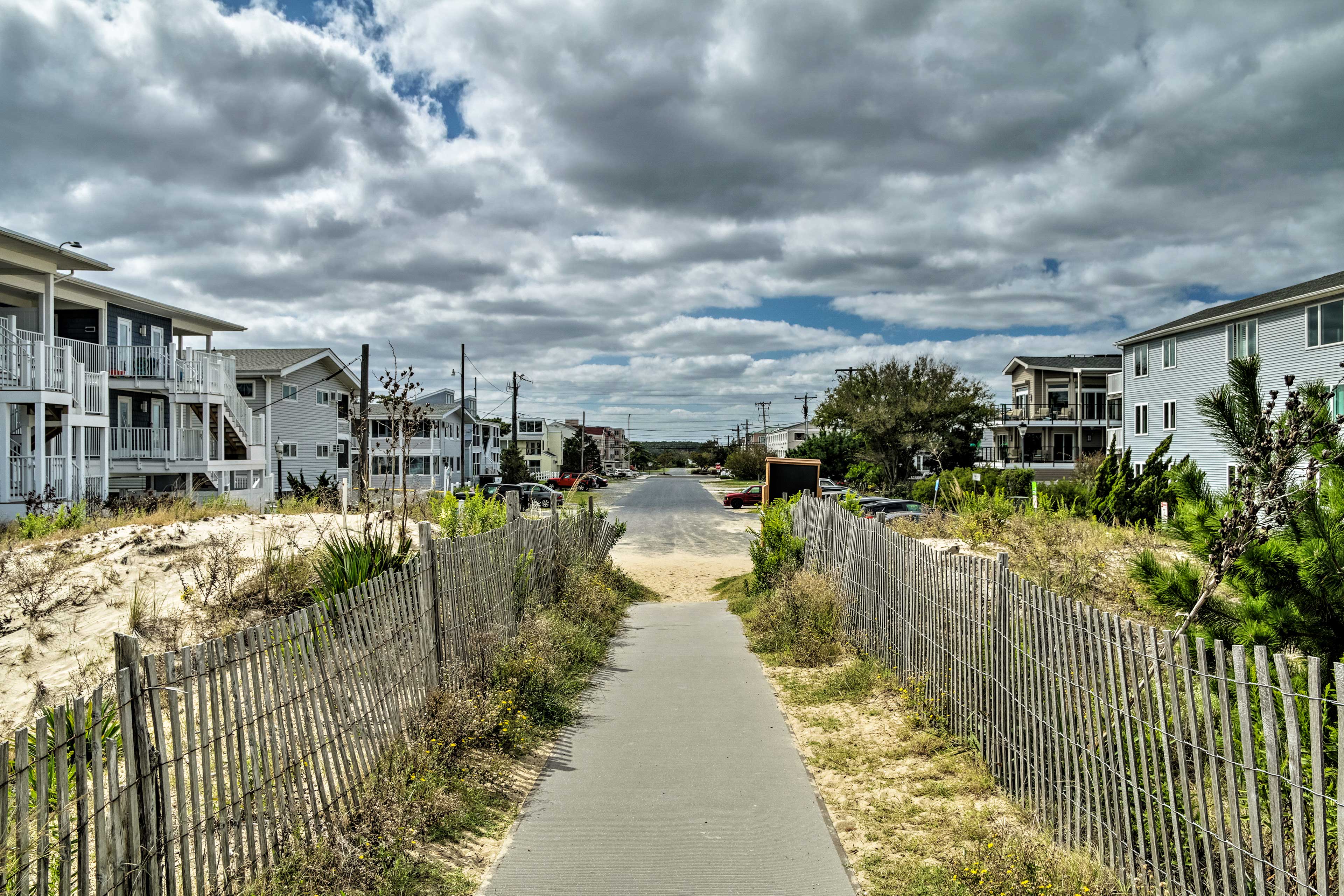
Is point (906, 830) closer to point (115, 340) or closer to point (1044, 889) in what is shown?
point (1044, 889)

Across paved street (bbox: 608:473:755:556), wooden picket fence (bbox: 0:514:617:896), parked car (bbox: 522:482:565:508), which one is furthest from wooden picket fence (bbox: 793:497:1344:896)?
parked car (bbox: 522:482:565:508)

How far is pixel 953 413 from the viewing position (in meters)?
44.6

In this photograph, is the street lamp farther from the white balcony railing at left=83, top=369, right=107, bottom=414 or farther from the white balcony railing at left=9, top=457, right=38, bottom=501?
the white balcony railing at left=9, top=457, right=38, bottom=501

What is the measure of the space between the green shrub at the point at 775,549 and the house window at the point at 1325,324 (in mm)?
21114

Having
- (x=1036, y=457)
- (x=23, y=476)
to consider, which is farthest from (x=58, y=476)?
(x=1036, y=457)

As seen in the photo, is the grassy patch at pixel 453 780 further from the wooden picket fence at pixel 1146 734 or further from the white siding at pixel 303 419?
the white siding at pixel 303 419

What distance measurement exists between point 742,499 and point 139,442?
30588 millimetres

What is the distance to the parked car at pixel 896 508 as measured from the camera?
25.9 m

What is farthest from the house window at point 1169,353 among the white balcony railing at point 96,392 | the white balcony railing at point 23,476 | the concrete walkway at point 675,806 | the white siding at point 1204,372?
the white balcony railing at point 23,476

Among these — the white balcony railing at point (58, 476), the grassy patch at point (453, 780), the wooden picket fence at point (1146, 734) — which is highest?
the white balcony railing at point (58, 476)

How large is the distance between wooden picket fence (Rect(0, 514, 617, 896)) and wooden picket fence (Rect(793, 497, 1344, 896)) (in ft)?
13.7

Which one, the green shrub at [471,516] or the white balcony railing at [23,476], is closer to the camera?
the green shrub at [471,516]

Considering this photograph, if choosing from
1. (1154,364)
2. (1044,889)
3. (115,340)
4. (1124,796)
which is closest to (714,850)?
(1044,889)

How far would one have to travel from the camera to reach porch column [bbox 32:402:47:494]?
18562 millimetres
